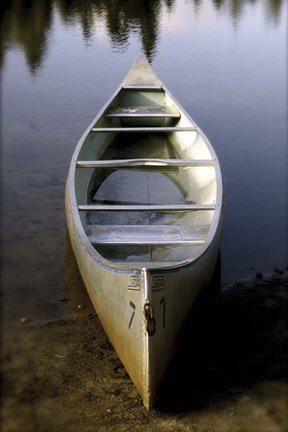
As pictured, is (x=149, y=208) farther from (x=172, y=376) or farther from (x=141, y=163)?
(x=172, y=376)

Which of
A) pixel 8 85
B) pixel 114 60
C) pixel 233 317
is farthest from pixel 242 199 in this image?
pixel 114 60

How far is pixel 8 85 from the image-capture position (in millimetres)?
18266

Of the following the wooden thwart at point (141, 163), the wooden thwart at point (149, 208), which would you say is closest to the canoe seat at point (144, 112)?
the wooden thwart at point (141, 163)

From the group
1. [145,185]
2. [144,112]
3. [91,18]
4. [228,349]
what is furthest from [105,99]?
[91,18]

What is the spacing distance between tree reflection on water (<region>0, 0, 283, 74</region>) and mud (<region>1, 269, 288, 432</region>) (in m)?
14.2

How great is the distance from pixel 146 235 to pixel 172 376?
2135 millimetres

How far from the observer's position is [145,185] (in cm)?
976

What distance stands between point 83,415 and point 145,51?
18430 mm

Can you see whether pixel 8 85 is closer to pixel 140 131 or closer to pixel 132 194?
pixel 140 131

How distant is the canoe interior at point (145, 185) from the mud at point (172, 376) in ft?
2.68

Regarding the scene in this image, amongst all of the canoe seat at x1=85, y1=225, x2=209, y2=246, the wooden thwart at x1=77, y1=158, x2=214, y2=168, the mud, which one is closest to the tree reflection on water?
the wooden thwart at x1=77, y1=158, x2=214, y2=168

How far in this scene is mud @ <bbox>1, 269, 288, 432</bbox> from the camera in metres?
5.66

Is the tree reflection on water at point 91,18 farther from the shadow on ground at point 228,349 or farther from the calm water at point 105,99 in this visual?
the shadow on ground at point 228,349

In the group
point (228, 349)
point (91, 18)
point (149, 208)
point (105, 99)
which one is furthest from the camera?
point (91, 18)
